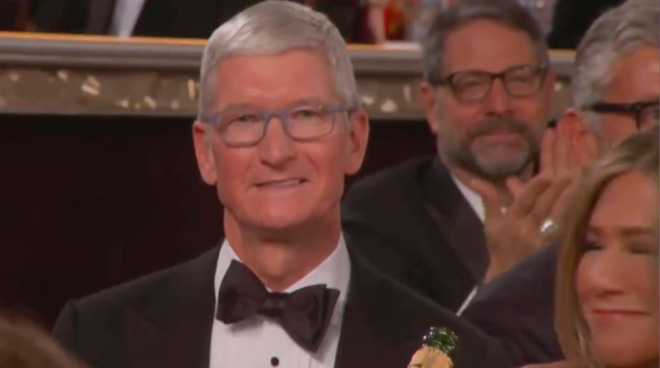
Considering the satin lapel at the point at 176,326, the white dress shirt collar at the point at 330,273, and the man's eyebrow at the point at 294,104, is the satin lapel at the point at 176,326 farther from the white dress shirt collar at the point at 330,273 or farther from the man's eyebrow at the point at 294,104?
the man's eyebrow at the point at 294,104

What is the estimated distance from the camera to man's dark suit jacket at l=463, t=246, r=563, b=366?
7.97ft

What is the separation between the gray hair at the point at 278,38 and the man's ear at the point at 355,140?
29mm

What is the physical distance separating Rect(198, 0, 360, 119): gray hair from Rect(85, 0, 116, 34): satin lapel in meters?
1.39

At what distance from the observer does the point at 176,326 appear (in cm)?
232

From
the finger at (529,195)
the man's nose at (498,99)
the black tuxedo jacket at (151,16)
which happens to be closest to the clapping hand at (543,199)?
the finger at (529,195)

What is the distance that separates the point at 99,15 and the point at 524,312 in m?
1.51

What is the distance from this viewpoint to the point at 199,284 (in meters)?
2.36

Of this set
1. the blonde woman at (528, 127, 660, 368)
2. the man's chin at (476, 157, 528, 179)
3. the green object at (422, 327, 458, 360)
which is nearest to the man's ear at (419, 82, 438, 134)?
the man's chin at (476, 157, 528, 179)

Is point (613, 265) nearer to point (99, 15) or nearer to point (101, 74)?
point (101, 74)

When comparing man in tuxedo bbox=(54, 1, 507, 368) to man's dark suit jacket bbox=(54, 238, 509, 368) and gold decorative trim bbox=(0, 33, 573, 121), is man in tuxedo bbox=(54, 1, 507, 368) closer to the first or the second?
man's dark suit jacket bbox=(54, 238, 509, 368)

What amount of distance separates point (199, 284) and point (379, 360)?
264 millimetres

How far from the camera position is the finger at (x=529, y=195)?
2.98 metres

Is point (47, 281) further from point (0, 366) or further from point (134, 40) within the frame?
point (0, 366)

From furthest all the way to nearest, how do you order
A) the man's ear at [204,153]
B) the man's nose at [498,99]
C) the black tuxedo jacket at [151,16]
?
the black tuxedo jacket at [151,16]
the man's nose at [498,99]
the man's ear at [204,153]
